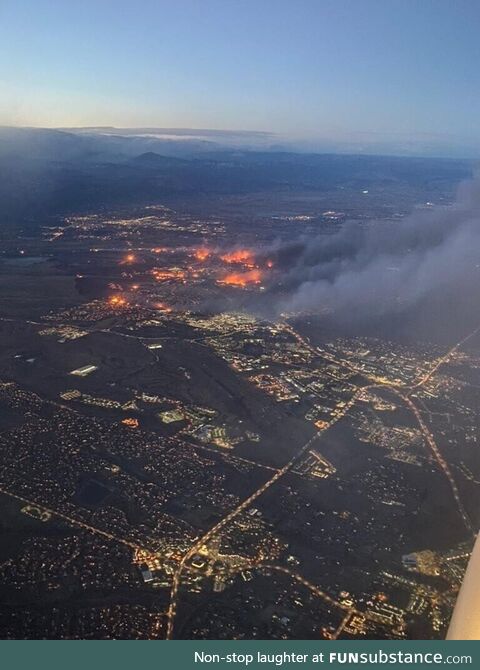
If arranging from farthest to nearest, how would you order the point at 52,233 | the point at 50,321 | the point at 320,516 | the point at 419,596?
the point at 52,233
the point at 50,321
the point at 320,516
the point at 419,596

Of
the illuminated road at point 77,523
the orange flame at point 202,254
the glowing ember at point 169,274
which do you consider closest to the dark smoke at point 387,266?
the orange flame at point 202,254

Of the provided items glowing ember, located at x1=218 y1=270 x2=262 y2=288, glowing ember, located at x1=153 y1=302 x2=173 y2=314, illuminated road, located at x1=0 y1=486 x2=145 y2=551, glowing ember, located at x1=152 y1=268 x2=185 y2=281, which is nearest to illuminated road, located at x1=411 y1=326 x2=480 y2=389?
illuminated road, located at x1=0 y1=486 x2=145 y2=551

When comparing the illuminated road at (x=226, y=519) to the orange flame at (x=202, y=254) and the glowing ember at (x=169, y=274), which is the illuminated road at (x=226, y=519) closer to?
the glowing ember at (x=169, y=274)

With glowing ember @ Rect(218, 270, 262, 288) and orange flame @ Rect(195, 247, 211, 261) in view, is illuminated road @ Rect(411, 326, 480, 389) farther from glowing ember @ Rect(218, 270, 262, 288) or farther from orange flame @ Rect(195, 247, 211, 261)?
orange flame @ Rect(195, 247, 211, 261)

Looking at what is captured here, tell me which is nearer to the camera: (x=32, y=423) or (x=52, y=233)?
(x=32, y=423)

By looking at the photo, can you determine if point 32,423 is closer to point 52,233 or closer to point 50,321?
point 50,321

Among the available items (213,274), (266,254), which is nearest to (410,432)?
(213,274)

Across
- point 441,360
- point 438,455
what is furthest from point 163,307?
point 438,455

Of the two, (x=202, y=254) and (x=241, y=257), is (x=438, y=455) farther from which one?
(x=202, y=254)
